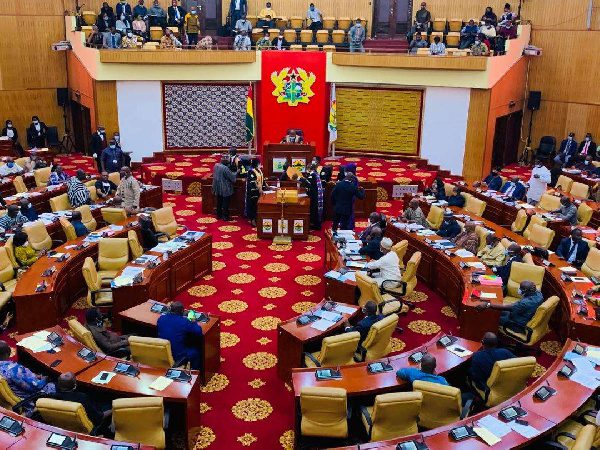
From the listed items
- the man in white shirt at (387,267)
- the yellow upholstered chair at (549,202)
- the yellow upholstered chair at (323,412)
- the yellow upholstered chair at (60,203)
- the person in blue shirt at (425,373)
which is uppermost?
the yellow upholstered chair at (549,202)

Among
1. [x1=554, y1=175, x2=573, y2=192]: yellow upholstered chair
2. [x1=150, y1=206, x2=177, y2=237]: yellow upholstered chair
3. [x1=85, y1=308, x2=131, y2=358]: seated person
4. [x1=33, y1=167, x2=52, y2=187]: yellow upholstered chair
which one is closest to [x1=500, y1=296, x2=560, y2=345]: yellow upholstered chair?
[x1=85, y1=308, x2=131, y2=358]: seated person

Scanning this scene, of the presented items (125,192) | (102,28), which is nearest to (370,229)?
(125,192)

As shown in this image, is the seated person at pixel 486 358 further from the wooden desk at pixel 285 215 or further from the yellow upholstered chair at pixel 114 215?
the yellow upholstered chair at pixel 114 215

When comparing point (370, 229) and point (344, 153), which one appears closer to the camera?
point (370, 229)

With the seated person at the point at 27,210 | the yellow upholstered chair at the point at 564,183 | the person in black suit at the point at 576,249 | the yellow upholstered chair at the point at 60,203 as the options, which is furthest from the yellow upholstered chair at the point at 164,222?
the yellow upholstered chair at the point at 564,183

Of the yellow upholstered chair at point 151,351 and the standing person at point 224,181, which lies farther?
the standing person at point 224,181

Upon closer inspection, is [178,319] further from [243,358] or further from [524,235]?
[524,235]

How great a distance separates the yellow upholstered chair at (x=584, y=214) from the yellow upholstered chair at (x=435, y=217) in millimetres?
2582

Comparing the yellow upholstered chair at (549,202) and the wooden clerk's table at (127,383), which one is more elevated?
the yellow upholstered chair at (549,202)

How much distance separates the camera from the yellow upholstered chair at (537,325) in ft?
25.0

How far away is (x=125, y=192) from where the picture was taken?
11.9 metres

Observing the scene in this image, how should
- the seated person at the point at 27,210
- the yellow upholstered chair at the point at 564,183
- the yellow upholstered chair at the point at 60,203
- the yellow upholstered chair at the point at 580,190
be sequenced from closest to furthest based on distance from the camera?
the seated person at the point at 27,210 → the yellow upholstered chair at the point at 60,203 → the yellow upholstered chair at the point at 580,190 → the yellow upholstered chair at the point at 564,183

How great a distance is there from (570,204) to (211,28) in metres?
13.7

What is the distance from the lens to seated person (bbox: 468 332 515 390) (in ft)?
20.9
